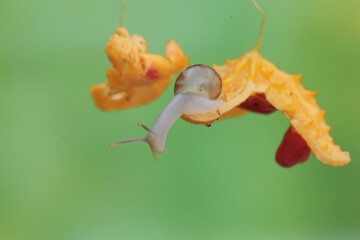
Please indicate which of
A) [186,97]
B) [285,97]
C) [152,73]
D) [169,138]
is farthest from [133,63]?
[169,138]

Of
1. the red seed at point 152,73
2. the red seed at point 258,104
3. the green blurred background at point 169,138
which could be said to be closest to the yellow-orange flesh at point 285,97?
the red seed at point 258,104

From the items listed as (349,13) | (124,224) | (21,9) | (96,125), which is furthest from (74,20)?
(349,13)

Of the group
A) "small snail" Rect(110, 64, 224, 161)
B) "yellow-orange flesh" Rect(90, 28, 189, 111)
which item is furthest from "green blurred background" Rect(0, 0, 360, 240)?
"small snail" Rect(110, 64, 224, 161)

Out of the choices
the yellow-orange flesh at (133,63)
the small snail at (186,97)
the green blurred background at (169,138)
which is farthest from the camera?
the green blurred background at (169,138)

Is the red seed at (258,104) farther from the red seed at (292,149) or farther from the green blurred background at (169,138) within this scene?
the green blurred background at (169,138)

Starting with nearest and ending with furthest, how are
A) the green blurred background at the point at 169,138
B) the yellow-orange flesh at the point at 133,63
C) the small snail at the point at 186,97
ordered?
the small snail at the point at 186,97 → the yellow-orange flesh at the point at 133,63 → the green blurred background at the point at 169,138

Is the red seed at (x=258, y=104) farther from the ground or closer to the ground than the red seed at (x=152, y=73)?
closer to the ground

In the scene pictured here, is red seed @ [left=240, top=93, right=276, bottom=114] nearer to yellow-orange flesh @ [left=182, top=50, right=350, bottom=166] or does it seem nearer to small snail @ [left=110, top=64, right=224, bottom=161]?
yellow-orange flesh @ [left=182, top=50, right=350, bottom=166]
